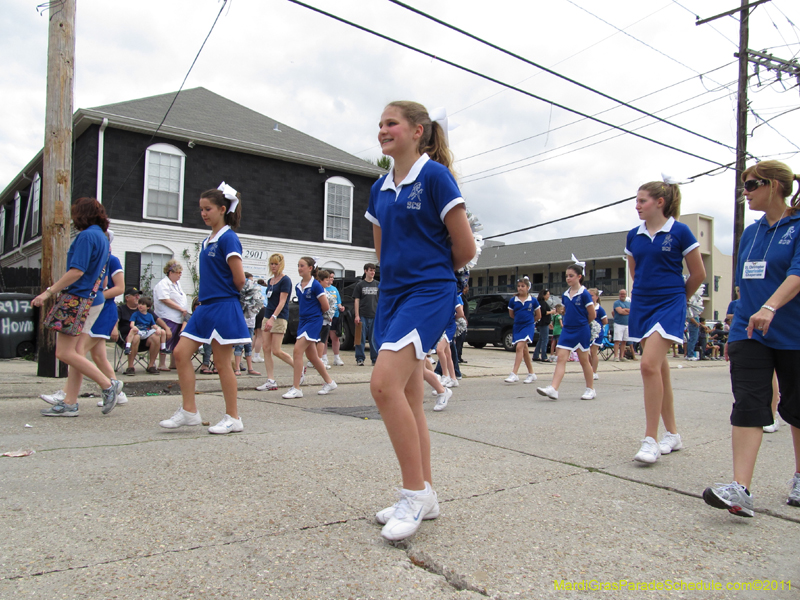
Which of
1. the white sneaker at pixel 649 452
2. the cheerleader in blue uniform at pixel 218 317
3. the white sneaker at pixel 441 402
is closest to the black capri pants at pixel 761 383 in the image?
the white sneaker at pixel 649 452

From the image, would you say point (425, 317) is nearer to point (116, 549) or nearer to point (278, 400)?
point (116, 549)

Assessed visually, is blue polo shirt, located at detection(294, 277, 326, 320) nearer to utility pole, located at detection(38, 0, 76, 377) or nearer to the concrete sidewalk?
the concrete sidewalk

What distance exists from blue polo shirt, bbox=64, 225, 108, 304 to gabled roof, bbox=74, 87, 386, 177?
1446cm

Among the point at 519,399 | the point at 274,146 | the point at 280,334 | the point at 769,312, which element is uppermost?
the point at 274,146

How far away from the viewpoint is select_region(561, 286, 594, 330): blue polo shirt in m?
7.79

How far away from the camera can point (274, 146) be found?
21281 millimetres

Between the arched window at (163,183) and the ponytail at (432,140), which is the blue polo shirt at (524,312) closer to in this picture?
the ponytail at (432,140)

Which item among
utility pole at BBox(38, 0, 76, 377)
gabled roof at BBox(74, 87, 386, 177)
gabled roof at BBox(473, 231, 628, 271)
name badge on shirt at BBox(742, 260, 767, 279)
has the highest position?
gabled roof at BBox(74, 87, 386, 177)

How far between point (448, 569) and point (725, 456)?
3044 mm

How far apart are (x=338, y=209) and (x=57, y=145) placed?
1522 cm

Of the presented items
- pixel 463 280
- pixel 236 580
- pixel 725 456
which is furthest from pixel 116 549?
pixel 725 456

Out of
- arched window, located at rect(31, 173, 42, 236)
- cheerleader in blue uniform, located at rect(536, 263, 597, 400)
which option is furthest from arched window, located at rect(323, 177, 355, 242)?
cheerleader in blue uniform, located at rect(536, 263, 597, 400)

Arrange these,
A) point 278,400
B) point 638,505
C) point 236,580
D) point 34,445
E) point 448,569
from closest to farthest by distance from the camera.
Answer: point 236,580
point 448,569
point 638,505
point 34,445
point 278,400

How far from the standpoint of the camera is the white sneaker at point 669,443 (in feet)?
14.1
